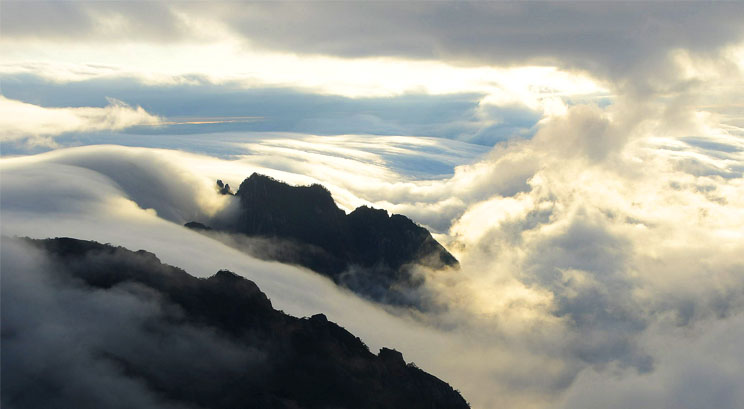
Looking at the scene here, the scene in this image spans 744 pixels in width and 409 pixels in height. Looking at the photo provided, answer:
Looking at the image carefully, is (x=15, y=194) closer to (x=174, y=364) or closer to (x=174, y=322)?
(x=174, y=322)

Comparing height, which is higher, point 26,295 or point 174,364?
point 26,295

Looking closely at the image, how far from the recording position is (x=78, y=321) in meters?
136

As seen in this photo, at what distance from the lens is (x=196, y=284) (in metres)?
198

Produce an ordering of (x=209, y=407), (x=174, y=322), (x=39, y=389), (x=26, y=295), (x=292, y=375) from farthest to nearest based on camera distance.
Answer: (x=292, y=375) < (x=174, y=322) < (x=209, y=407) < (x=26, y=295) < (x=39, y=389)

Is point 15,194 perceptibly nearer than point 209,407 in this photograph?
No

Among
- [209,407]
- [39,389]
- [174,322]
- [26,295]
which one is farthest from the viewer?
[174,322]

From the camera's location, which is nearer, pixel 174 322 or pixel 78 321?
pixel 78 321

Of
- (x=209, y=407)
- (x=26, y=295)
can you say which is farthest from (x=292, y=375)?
(x=26, y=295)

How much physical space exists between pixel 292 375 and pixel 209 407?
41695mm

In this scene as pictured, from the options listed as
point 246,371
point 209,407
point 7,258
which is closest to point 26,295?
point 7,258

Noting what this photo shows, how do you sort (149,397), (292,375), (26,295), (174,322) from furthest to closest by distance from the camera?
(292,375)
(174,322)
(149,397)
(26,295)

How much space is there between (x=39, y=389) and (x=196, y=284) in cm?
8098

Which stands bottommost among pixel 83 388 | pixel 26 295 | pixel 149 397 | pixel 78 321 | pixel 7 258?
pixel 149 397

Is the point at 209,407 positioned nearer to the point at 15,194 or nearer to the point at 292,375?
the point at 292,375
